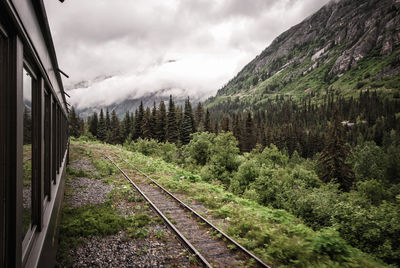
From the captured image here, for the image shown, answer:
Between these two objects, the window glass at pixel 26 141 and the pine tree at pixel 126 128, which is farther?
the pine tree at pixel 126 128

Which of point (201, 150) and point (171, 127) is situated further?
point (171, 127)

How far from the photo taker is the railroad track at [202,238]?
5.10 metres

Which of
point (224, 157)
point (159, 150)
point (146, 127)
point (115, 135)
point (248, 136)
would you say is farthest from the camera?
point (248, 136)

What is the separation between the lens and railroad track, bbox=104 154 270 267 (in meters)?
5.10

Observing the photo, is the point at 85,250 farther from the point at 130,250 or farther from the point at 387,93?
the point at 387,93

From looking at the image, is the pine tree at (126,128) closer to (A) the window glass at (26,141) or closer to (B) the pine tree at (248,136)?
(B) the pine tree at (248,136)

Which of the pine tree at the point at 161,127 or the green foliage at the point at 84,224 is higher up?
the pine tree at the point at 161,127

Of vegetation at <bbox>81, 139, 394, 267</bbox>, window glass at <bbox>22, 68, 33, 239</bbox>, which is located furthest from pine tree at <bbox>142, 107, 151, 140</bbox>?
window glass at <bbox>22, 68, 33, 239</bbox>

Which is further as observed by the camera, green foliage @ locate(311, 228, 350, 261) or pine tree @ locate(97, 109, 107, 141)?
pine tree @ locate(97, 109, 107, 141)

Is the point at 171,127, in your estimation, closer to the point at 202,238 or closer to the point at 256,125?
the point at 202,238

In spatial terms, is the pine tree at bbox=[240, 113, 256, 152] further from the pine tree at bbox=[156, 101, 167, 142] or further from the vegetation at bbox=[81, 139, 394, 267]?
the vegetation at bbox=[81, 139, 394, 267]

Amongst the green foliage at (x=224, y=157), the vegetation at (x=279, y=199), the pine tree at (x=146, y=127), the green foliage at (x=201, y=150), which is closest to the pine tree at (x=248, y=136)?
the vegetation at (x=279, y=199)

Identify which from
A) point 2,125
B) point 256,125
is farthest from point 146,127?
point 256,125

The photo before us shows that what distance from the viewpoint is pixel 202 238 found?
618 centimetres
